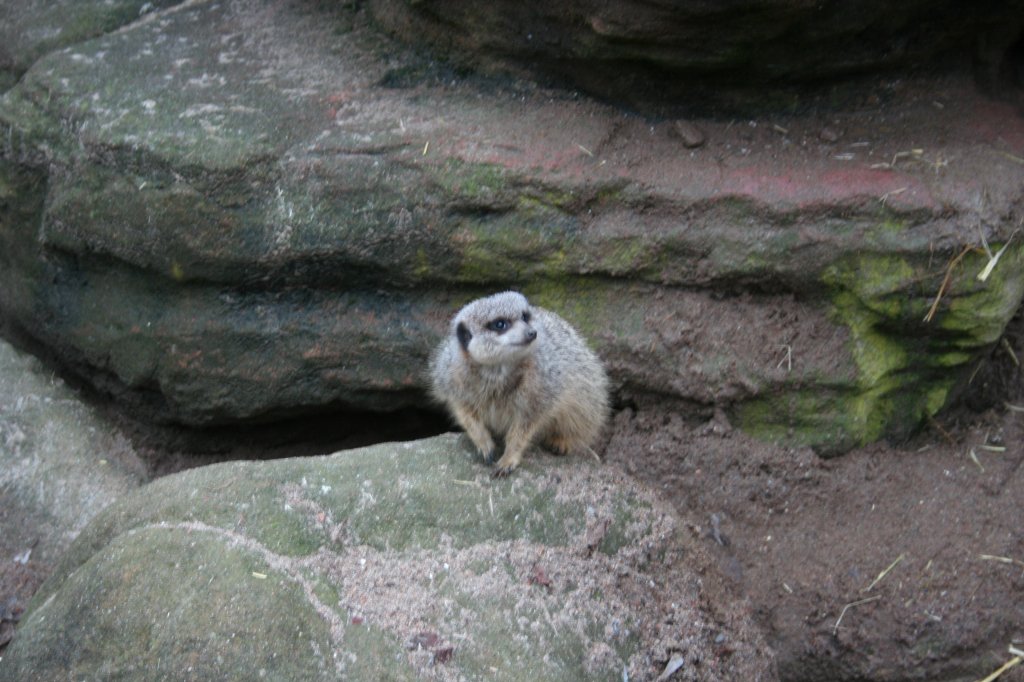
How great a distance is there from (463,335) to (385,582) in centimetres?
98

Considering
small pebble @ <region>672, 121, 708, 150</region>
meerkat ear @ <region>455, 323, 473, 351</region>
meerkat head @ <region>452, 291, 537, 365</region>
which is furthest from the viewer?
small pebble @ <region>672, 121, 708, 150</region>

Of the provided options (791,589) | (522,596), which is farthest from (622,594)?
(791,589)

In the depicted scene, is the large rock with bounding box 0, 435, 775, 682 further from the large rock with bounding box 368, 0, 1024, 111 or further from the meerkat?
the large rock with bounding box 368, 0, 1024, 111

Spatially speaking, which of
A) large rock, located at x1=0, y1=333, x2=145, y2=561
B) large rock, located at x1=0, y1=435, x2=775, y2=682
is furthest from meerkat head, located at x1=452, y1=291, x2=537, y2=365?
large rock, located at x1=0, y1=333, x2=145, y2=561

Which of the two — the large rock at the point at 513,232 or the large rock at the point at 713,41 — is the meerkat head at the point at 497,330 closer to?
the large rock at the point at 513,232

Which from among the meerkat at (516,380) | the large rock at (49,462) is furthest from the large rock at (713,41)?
the large rock at (49,462)

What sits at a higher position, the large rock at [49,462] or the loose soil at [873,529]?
the loose soil at [873,529]

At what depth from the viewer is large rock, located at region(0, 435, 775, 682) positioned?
2592 millimetres

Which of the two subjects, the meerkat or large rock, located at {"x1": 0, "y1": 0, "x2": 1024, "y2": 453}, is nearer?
the meerkat

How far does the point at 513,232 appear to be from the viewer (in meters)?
4.12

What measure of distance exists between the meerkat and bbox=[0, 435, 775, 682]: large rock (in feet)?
0.46

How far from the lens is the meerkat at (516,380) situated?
3.48 metres

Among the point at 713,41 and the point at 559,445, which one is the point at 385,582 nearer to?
the point at 559,445

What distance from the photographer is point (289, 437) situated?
192 inches
